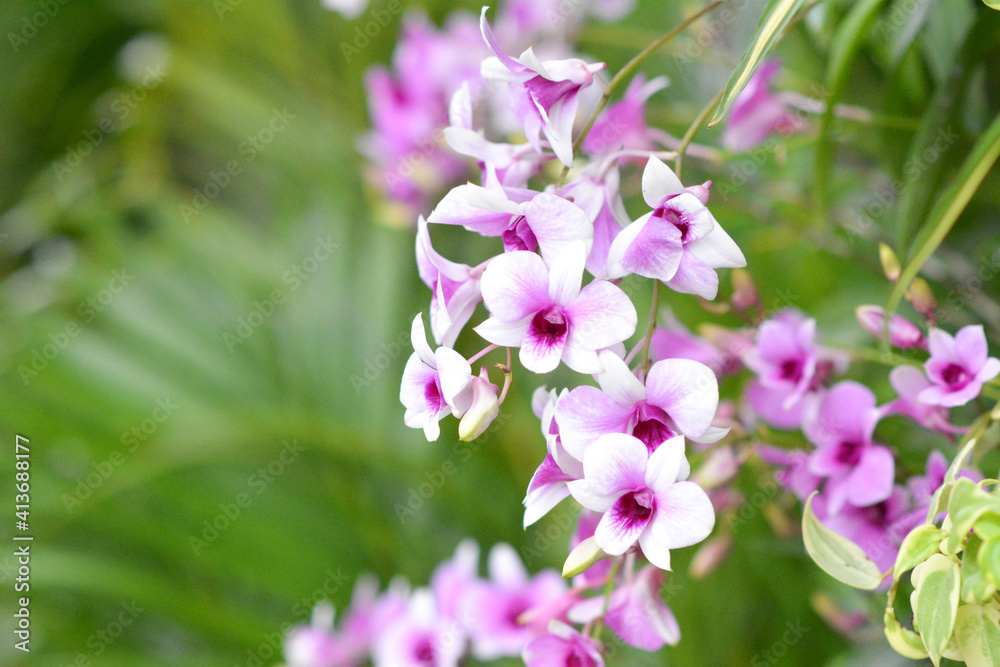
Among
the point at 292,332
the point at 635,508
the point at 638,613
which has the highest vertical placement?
the point at 635,508

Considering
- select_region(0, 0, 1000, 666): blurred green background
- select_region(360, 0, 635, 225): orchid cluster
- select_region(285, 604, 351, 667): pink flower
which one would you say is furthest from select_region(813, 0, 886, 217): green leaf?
select_region(285, 604, 351, 667): pink flower

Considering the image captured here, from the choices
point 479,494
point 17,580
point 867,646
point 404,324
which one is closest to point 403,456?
point 479,494

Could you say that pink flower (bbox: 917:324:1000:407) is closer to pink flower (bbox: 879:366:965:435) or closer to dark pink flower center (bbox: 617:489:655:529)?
pink flower (bbox: 879:366:965:435)

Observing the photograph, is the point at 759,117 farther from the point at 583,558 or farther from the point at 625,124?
the point at 583,558

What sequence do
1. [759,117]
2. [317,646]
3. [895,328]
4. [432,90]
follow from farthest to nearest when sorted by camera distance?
1. [432,90]
2. [317,646]
3. [759,117]
4. [895,328]

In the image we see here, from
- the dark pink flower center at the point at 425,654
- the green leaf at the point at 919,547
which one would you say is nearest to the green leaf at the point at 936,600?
the green leaf at the point at 919,547

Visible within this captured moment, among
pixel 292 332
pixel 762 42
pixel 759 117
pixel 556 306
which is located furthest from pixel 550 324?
pixel 292 332
